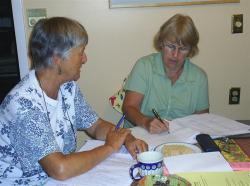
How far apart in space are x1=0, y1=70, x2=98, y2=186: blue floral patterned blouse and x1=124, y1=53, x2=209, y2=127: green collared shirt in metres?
0.57

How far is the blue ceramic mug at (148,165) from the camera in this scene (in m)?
1.04

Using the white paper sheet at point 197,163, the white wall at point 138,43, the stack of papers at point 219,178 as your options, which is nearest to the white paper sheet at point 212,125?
the white paper sheet at point 197,163

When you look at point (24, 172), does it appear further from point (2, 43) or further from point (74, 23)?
point (2, 43)

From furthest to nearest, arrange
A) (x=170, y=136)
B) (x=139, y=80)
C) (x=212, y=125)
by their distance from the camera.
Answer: (x=139, y=80) → (x=212, y=125) → (x=170, y=136)

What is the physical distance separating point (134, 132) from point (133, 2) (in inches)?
42.8

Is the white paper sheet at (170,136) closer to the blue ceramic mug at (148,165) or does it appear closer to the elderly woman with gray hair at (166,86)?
the blue ceramic mug at (148,165)

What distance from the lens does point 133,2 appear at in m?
2.26

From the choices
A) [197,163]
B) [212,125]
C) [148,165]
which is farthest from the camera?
[212,125]

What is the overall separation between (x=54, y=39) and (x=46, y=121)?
1.03 feet

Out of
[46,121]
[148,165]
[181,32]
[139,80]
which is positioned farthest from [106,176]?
[181,32]

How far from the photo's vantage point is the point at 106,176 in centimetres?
112

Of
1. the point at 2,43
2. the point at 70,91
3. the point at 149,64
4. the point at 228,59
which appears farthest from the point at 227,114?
the point at 2,43

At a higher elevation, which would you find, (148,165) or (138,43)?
(138,43)

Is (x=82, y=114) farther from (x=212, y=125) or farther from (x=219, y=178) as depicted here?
(x=219, y=178)
